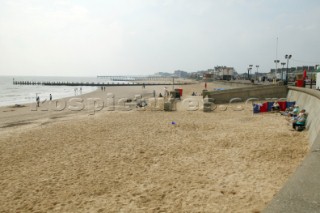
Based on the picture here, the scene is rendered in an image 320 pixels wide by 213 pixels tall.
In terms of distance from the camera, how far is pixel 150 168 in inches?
315

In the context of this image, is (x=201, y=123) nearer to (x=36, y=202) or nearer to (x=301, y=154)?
(x=301, y=154)

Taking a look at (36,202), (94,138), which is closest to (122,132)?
(94,138)

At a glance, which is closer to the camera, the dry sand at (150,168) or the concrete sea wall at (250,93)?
the dry sand at (150,168)

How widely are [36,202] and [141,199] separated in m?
2.53

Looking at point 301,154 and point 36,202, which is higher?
point 301,154

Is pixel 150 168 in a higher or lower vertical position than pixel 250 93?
lower

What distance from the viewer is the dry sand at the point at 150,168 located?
5.88m

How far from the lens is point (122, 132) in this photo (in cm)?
1328

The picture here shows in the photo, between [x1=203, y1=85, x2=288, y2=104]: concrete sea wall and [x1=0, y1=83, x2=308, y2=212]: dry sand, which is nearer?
[x1=0, y1=83, x2=308, y2=212]: dry sand

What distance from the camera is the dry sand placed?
588 centimetres

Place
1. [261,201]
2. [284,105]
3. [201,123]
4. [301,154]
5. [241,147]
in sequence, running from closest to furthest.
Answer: [261,201] → [301,154] → [241,147] → [201,123] → [284,105]

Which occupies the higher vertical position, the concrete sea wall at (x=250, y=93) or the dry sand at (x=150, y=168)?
the concrete sea wall at (x=250, y=93)

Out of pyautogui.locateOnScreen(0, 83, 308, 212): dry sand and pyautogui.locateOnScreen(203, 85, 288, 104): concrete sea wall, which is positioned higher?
pyautogui.locateOnScreen(203, 85, 288, 104): concrete sea wall

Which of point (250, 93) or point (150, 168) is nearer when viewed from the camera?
point (150, 168)
